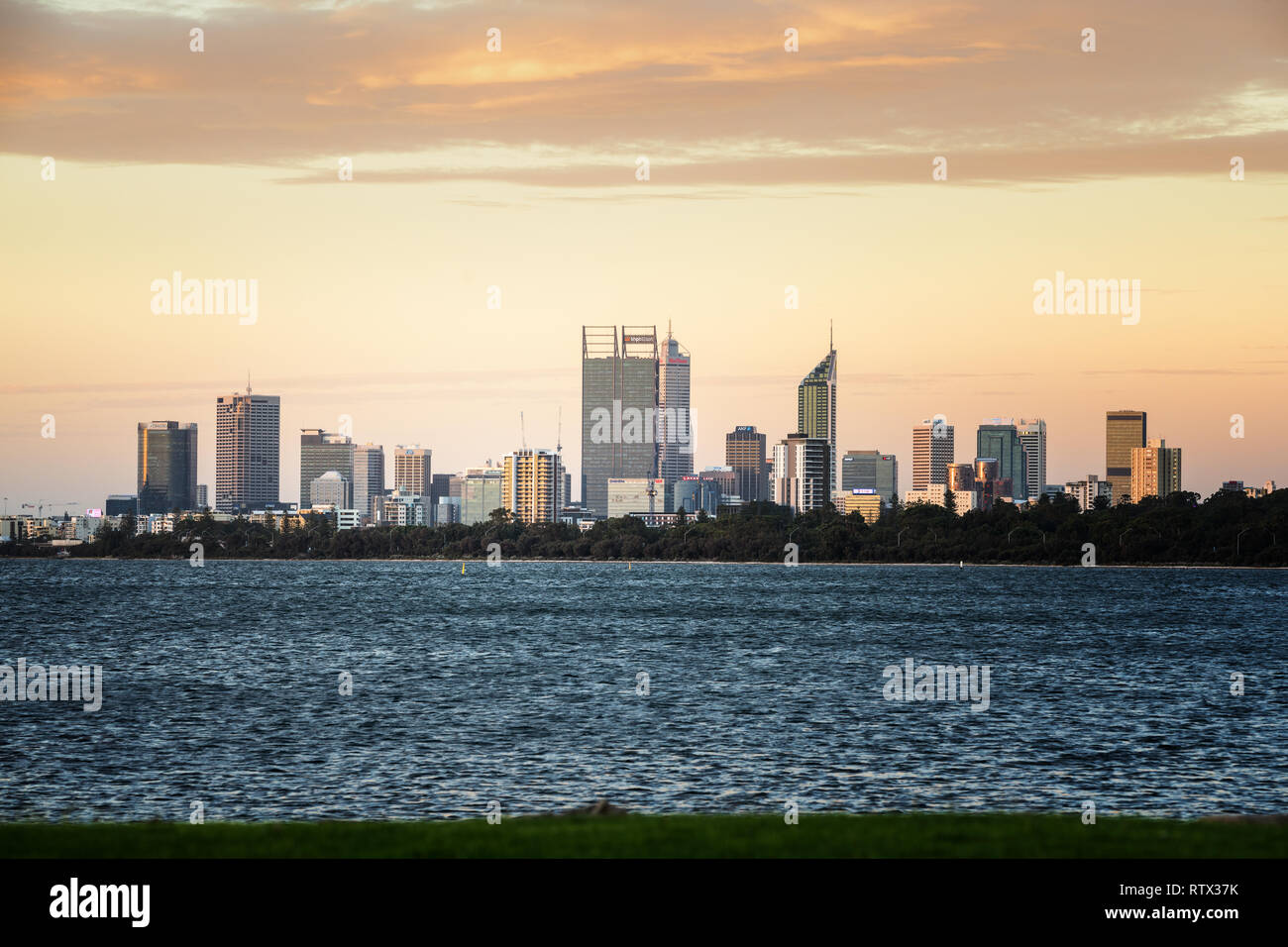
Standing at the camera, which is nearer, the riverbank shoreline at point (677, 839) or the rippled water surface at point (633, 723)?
the riverbank shoreline at point (677, 839)

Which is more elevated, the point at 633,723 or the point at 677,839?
the point at 677,839

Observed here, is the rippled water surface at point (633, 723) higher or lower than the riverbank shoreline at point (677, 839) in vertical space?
lower

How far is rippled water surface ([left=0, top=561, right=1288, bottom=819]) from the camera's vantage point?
33344 millimetres

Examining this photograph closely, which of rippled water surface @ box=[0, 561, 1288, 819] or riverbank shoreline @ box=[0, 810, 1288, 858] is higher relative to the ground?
riverbank shoreline @ box=[0, 810, 1288, 858]

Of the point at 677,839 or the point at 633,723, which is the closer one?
the point at 677,839

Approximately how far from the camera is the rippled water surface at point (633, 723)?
33.3m

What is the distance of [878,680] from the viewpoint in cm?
6475

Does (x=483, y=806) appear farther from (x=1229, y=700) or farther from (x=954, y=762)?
(x=1229, y=700)

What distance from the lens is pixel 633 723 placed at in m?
47.0
